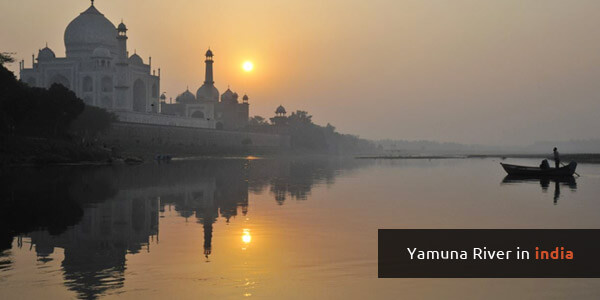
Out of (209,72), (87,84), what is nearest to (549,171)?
(87,84)

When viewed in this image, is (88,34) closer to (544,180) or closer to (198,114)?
(198,114)

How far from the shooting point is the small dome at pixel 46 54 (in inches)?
3894

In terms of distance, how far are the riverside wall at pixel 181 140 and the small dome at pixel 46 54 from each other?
23.8m

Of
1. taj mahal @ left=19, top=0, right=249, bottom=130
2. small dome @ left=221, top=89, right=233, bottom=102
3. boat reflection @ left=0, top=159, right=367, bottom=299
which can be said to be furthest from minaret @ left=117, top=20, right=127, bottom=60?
boat reflection @ left=0, top=159, right=367, bottom=299

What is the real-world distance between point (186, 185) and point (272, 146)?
4104 inches

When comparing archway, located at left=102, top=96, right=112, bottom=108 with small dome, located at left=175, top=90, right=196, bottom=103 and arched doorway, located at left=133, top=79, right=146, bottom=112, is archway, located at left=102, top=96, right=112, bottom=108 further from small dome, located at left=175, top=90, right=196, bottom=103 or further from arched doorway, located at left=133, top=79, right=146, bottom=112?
small dome, located at left=175, top=90, right=196, bottom=103

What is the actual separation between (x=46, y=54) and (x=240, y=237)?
96.6 meters

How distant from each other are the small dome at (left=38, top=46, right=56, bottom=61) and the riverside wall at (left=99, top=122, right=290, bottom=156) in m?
23.8

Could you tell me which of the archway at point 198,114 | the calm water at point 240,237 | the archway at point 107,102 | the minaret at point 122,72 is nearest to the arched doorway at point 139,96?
the minaret at point 122,72

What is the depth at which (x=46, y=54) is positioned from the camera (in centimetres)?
10006

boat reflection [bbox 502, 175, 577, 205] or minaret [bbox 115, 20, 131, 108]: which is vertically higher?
minaret [bbox 115, 20, 131, 108]

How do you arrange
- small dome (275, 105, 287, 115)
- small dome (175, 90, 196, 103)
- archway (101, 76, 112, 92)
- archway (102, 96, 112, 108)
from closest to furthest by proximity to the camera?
archway (102, 96, 112, 108)
archway (101, 76, 112, 92)
small dome (175, 90, 196, 103)
small dome (275, 105, 287, 115)

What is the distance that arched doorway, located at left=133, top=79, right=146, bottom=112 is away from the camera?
335 ft

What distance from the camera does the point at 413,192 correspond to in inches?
1052
